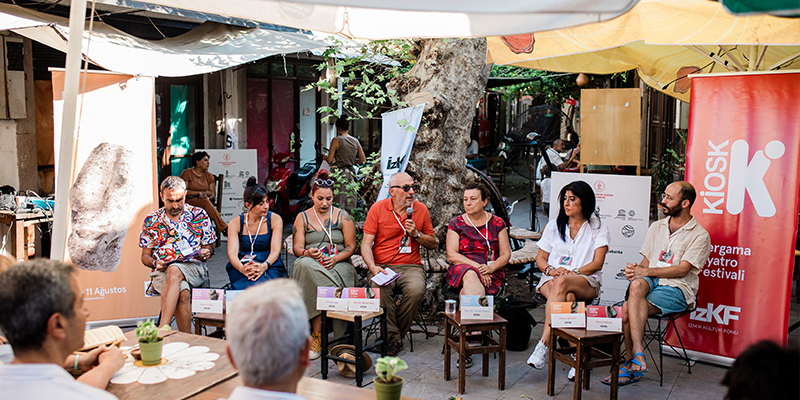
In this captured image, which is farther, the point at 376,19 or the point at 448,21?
the point at 376,19

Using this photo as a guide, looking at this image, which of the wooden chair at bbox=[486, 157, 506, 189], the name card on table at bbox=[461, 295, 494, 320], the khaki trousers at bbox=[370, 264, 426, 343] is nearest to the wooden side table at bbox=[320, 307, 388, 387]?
the khaki trousers at bbox=[370, 264, 426, 343]

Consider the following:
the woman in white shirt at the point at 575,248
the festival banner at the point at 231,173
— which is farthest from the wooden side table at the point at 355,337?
the festival banner at the point at 231,173

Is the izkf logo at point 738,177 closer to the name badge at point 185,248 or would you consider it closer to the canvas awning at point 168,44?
the canvas awning at point 168,44

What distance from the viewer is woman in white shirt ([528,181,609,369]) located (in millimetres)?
4582

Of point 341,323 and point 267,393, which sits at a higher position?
point 267,393

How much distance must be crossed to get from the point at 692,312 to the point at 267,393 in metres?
4.02

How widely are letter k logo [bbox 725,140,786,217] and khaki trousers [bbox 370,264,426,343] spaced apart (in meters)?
2.37

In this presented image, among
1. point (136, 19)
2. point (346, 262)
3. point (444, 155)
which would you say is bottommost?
point (346, 262)

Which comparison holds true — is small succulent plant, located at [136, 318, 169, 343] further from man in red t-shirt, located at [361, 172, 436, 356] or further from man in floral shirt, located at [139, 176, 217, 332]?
man in red t-shirt, located at [361, 172, 436, 356]

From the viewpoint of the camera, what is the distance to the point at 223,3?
4.43 metres

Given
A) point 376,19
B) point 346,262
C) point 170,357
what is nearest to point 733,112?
point 376,19

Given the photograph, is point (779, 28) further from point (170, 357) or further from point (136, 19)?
point (136, 19)

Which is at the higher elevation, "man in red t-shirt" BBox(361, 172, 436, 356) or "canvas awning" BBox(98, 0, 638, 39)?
"canvas awning" BBox(98, 0, 638, 39)

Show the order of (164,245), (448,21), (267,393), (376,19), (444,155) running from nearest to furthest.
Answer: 1. (267,393)
2. (448,21)
3. (376,19)
4. (164,245)
5. (444,155)
